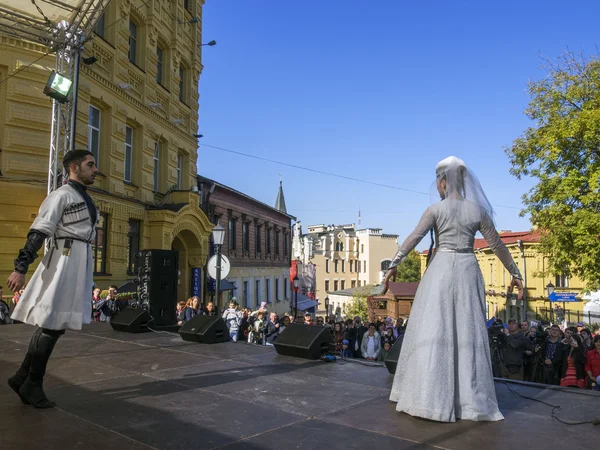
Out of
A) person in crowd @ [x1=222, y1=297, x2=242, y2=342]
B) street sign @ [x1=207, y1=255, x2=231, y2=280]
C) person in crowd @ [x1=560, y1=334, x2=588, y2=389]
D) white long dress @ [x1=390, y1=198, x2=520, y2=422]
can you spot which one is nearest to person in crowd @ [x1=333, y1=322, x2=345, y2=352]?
person in crowd @ [x1=222, y1=297, x2=242, y2=342]

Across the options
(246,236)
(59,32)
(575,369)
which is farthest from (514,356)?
(246,236)

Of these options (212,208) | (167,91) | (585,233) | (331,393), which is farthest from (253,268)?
(331,393)

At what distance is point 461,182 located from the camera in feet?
13.3

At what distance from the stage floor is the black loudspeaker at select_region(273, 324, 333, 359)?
0.27 metres

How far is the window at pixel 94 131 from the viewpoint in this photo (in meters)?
15.6

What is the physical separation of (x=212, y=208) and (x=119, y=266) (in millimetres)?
11899

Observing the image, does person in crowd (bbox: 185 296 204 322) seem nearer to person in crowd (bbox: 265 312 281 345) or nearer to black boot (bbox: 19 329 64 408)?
person in crowd (bbox: 265 312 281 345)

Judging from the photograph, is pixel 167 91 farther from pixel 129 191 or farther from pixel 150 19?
pixel 129 191

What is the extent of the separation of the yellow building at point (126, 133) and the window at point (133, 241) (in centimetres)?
4

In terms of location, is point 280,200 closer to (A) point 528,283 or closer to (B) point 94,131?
(A) point 528,283

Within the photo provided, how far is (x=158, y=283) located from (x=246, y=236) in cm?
2470

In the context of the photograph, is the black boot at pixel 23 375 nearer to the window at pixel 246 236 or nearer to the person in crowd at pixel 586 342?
the person in crowd at pixel 586 342

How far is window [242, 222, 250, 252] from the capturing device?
112 ft

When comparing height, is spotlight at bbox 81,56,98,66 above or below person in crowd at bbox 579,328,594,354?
above
